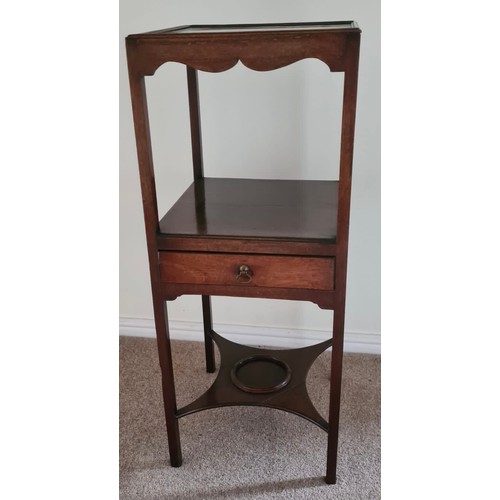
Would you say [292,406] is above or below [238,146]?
below

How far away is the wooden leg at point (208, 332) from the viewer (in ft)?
5.56

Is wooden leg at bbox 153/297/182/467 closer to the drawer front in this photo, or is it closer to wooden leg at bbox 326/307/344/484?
the drawer front

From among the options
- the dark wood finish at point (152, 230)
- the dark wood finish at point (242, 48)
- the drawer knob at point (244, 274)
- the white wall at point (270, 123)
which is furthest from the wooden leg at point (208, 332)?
the dark wood finish at point (242, 48)

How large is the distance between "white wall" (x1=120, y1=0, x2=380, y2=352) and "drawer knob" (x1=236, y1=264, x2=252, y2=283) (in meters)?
0.54

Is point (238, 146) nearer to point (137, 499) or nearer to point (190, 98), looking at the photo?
point (190, 98)

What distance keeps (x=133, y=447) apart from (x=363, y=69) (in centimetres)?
119

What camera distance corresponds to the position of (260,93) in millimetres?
1577

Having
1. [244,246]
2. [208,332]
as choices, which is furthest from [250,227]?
[208,332]

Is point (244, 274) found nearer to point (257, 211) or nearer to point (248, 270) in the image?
point (248, 270)

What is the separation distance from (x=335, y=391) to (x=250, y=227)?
0.43 metres

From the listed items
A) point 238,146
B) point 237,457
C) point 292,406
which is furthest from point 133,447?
point 238,146

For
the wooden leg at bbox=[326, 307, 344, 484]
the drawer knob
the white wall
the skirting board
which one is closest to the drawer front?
the drawer knob

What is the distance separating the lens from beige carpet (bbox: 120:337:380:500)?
137 centimetres

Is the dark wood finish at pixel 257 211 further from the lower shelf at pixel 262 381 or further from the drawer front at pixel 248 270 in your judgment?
the lower shelf at pixel 262 381
